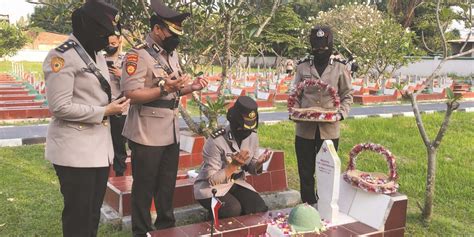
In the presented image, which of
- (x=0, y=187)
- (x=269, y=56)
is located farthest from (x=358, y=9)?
(x=0, y=187)

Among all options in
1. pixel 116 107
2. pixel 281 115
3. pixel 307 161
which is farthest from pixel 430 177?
pixel 281 115

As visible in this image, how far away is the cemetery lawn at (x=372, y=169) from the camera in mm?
3955

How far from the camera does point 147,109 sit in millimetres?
3150

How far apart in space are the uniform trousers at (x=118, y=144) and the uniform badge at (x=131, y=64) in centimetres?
182

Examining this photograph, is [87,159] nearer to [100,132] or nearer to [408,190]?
[100,132]

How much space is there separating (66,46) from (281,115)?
28.4 feet

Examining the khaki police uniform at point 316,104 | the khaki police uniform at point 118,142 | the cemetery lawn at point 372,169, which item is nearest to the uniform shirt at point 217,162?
the khaki police uniform at point 316,104

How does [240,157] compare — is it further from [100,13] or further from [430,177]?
[430,177]

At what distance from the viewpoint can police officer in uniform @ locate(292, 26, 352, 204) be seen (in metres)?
3.89

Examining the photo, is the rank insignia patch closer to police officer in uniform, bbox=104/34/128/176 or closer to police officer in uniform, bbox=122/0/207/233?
police officer in uniform, bbox=122/0/207/233

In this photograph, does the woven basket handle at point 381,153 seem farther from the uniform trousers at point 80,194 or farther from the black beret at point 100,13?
the black beret at point 100,13

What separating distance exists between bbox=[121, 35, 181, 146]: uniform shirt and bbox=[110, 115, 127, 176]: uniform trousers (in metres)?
1.59

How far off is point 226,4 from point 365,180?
6.83 ft

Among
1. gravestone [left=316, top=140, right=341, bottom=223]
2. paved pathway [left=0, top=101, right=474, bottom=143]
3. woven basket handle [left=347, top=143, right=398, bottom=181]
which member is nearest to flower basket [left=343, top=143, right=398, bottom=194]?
woven basket handle [left=347, top=143, right=398, bottom=181]
